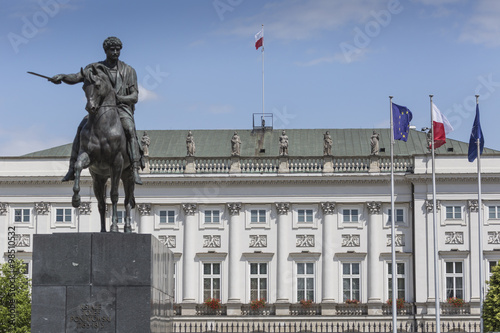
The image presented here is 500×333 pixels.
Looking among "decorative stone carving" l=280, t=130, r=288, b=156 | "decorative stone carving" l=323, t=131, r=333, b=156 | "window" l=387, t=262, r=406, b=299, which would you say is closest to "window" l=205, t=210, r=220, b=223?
"decorative stone carving" l=280, t=130, r=288, b=156

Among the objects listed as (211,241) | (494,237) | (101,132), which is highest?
(101,132)

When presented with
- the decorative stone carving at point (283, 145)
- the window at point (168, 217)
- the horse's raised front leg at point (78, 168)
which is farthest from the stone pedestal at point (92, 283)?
the window at point (168, 217)

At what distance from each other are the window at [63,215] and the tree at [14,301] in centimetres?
1501

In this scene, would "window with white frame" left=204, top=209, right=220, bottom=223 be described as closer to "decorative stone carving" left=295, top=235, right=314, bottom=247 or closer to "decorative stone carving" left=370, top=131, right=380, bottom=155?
"decorative stone carving" left=295, top=235, right=314, bottom=247

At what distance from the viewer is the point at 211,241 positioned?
68938 millimetres

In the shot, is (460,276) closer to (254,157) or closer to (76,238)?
(254,157)

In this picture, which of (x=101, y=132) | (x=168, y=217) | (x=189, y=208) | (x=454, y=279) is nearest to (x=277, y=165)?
(x=189, y=208)

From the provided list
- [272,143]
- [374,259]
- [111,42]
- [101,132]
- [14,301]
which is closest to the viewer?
[101,132]

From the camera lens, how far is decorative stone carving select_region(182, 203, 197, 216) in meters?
68.8

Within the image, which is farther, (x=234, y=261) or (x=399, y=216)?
(x=399, y=216)

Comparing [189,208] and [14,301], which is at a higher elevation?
[189,208]

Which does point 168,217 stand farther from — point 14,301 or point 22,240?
point 14,301

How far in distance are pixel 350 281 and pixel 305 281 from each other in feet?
9.18

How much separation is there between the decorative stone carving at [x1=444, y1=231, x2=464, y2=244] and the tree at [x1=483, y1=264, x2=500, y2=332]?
1332 cm
